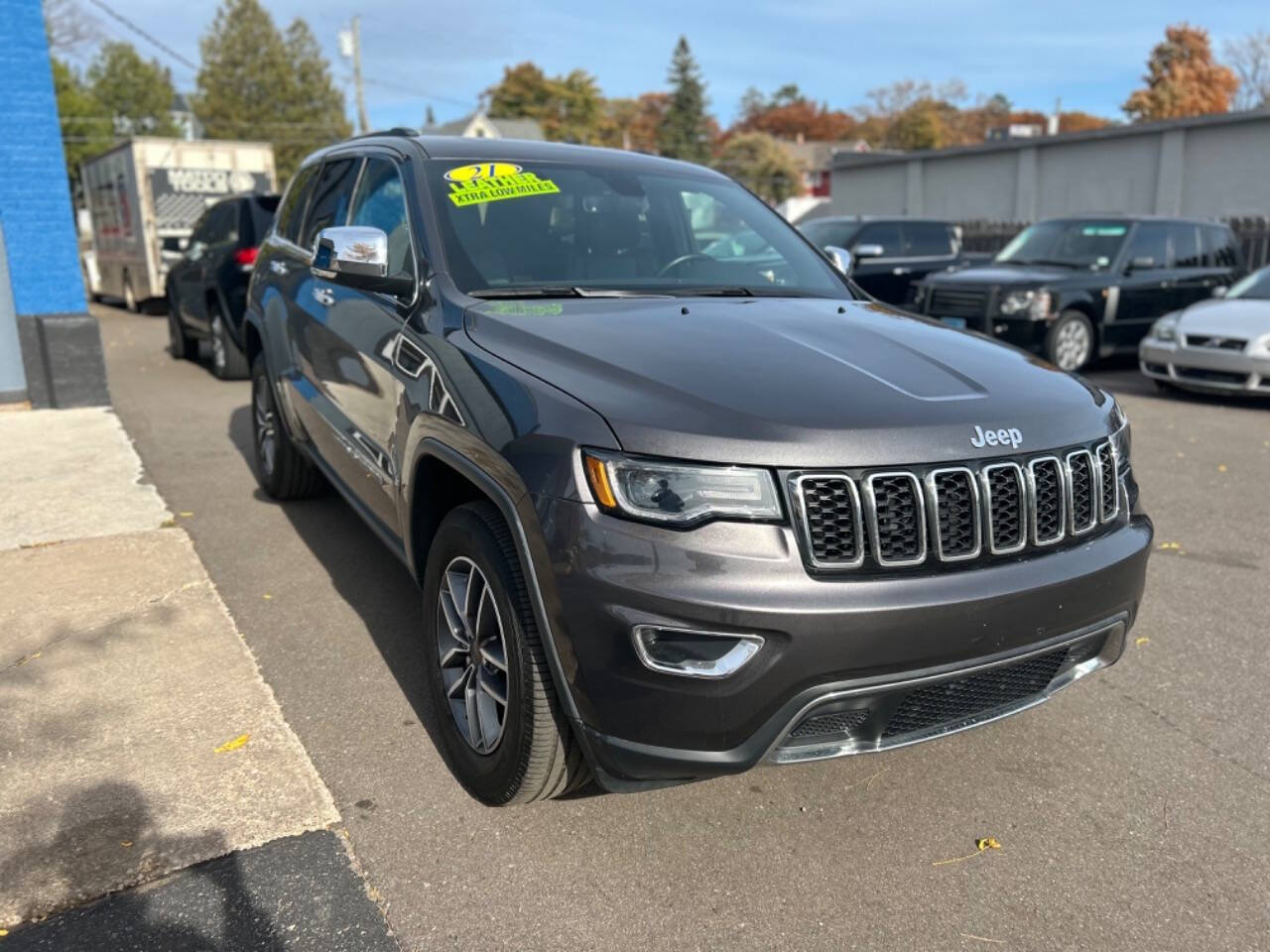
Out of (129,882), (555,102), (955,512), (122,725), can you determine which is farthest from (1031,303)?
(555,102)

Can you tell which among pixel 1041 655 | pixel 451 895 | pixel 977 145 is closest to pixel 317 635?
pixel 451 895

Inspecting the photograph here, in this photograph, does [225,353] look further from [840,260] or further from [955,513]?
[955,513]

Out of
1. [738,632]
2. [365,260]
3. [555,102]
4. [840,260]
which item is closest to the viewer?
[738,632]

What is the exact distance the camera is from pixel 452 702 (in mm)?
3094

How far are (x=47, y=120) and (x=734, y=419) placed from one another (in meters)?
8.15

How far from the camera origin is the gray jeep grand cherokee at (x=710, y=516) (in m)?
2.33

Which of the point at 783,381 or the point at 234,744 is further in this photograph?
the point at 234,744

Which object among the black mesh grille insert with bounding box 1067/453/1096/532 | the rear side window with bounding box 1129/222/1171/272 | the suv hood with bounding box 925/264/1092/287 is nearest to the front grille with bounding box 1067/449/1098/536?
the black mesh grille insert with bounding box 1067/453/1096/532

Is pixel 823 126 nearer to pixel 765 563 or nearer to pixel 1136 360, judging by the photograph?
pixel 1136 360

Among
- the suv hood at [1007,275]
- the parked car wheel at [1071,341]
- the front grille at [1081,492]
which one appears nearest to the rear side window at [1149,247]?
the suv hood at [1007,275]

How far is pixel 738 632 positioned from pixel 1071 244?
11.1 meters

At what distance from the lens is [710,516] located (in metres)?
2.34

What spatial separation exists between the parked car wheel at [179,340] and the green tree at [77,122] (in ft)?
154

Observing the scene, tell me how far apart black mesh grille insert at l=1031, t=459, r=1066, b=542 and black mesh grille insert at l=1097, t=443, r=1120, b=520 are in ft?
0.76
